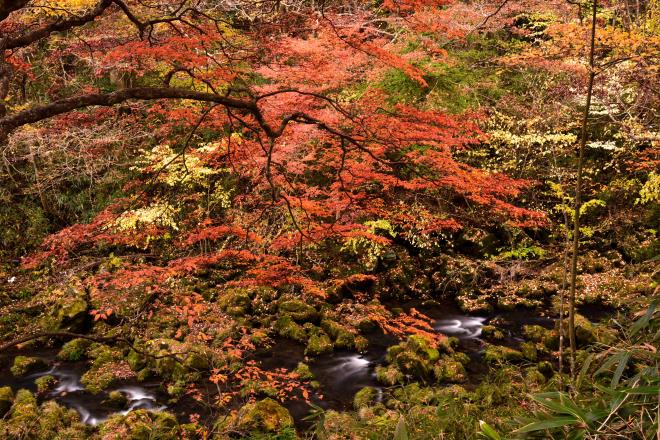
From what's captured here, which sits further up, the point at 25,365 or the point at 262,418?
the point at 262,418

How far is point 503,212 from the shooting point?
10484mm

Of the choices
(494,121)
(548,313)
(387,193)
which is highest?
(494,121)

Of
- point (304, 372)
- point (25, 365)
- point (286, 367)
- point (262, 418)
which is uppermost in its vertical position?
point (262, 418)

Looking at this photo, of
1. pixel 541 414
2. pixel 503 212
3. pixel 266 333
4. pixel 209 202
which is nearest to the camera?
pixel 541 414

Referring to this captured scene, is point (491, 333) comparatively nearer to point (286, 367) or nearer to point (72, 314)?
point (286, 367)

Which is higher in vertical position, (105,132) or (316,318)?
(105,132)

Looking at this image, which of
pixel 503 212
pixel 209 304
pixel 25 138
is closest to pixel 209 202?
pixel 209 304

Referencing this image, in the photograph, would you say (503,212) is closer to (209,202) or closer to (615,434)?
(209,202)

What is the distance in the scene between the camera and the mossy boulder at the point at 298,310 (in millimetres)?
8734

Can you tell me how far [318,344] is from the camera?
7.85 metres

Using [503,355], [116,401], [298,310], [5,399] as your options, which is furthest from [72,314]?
[503,355]

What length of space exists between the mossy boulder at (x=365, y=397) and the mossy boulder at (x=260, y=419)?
1.21 m

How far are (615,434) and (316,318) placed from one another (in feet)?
26.3

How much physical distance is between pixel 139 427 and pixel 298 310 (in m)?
4.06
